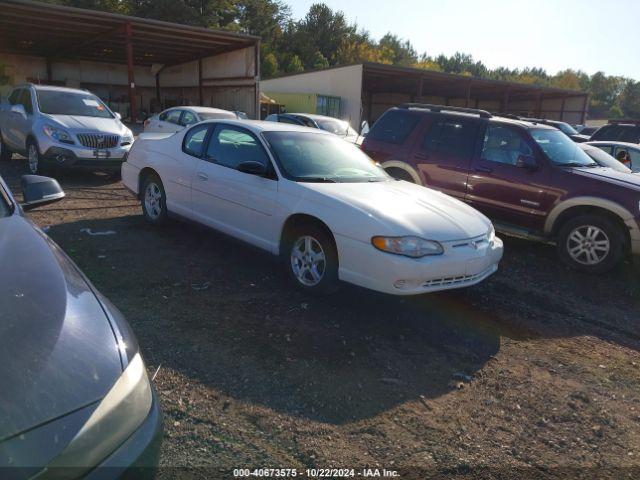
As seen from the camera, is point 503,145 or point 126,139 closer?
point 503,145

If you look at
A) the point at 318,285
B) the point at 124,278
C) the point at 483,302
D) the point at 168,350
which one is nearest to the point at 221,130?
the point at 124,278

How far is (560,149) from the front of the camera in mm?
6898

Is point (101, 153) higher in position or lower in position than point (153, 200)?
higher

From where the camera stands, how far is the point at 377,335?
4.02 metres

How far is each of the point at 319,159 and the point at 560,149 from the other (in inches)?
151

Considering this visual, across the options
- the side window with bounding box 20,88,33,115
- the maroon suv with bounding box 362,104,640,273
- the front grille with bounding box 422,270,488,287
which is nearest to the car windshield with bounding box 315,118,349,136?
the maroon suv with bounding box 362,104,640,273

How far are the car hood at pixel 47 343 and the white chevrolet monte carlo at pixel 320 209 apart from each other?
2.36 m

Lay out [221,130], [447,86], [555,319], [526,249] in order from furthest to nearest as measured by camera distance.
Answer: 1. [447,86]
2. [526,249]
3. [221,130]
4. [555,319]

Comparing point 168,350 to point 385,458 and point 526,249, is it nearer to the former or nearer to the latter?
point 385,458

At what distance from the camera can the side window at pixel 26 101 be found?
974 cm

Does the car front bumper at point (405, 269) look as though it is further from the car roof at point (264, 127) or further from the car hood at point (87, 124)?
the car hood at point (87, 124)

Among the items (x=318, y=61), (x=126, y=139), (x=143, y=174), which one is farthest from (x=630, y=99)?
(x=143, y=174)

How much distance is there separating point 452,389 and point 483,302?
1860 millimetres

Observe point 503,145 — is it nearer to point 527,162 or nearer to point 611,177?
point 527,162
